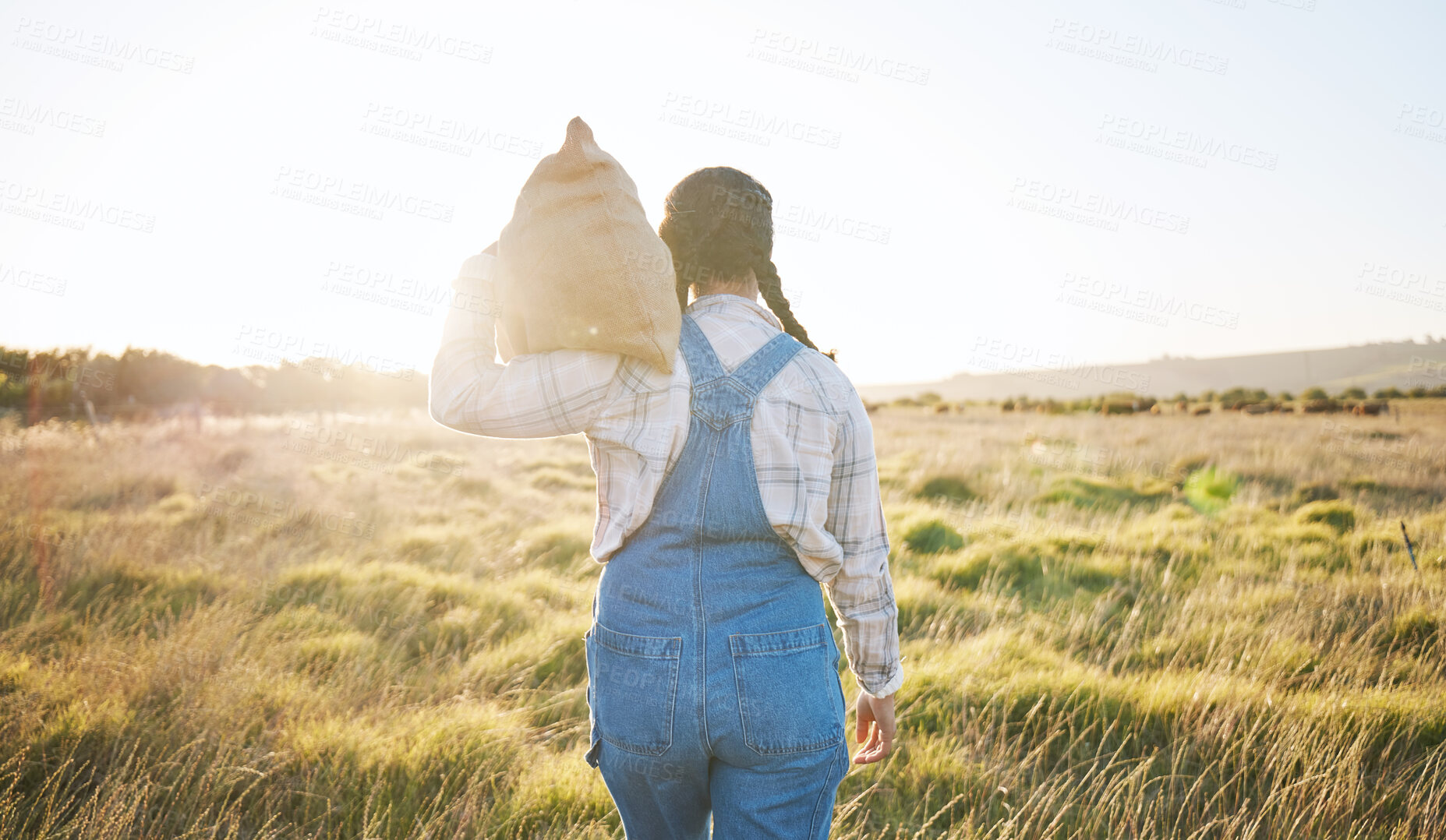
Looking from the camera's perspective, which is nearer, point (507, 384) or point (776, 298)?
point (507, 384)

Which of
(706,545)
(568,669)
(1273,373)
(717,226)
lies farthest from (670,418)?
(1273,373)

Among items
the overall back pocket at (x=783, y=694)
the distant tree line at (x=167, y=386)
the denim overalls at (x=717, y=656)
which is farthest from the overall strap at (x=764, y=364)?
the distant tree line at (x=167, y=386)

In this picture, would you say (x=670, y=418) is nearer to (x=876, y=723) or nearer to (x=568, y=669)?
(x=876, y=723)

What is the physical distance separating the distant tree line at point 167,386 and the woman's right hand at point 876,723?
11.0 m

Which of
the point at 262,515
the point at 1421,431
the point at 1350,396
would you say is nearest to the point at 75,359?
the point at 262,515

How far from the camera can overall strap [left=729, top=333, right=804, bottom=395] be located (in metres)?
1.29

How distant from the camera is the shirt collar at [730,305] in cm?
140

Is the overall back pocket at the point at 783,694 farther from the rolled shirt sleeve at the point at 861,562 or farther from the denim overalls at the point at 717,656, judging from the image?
the rolled shirt sleeve at the point at 861,562

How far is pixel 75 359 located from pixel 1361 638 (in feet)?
74.3

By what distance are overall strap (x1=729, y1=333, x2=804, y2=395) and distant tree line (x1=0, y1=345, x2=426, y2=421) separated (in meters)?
11.0

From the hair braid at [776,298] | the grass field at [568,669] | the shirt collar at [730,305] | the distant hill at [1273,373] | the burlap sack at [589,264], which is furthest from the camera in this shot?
the distant hill at [1273,373]

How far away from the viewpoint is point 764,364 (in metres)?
1.31

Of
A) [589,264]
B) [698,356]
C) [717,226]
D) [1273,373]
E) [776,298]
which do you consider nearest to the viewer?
[589,264]

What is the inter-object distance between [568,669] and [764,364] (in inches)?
138
